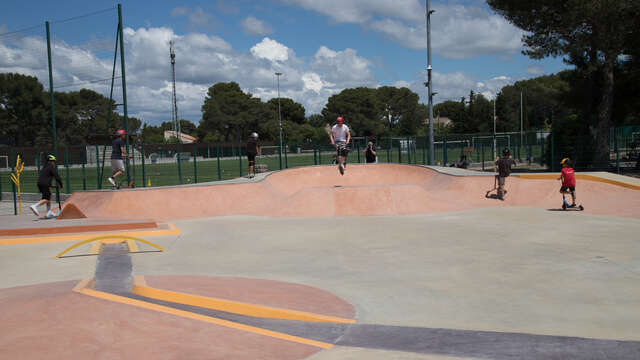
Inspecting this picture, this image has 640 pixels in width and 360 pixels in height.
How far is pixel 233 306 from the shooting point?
5.26m

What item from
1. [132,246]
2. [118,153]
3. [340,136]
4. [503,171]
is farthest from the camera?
[118,153]

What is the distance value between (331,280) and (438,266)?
1.79m

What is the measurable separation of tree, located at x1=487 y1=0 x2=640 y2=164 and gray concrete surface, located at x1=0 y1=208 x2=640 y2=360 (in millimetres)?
12449

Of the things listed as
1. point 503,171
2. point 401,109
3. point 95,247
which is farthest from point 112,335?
point 401,109

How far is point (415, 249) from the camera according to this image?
8742mm

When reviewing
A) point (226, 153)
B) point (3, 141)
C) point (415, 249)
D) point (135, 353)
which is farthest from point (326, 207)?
point (3, 141)

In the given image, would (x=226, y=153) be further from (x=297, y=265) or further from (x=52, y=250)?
(x=297, y=265)

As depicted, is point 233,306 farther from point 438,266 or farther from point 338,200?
point 338,200

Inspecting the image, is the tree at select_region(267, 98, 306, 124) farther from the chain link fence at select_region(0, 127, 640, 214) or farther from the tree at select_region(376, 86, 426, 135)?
the chain link fence at select_region(0, 127, 640, 214)

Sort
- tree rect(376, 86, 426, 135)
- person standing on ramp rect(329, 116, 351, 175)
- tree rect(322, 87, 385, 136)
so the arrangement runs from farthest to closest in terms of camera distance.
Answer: tree rect(376, 86, 426, 135) < tree rect(322, 87, 385, 136) < person standing on ramp rect(329, 116, 351, 175)

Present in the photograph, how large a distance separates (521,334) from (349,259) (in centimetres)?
396

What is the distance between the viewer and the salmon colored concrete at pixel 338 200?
14320 mm

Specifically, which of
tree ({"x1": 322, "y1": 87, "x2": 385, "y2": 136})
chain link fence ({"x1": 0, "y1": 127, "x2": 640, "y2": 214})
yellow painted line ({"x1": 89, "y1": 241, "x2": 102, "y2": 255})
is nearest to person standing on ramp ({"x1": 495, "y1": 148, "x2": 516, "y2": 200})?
chain link fence ({"x1": 0, "y1": 127, "x2": 640, "y2": 214})

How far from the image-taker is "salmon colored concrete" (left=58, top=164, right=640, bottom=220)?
14.3 meters
